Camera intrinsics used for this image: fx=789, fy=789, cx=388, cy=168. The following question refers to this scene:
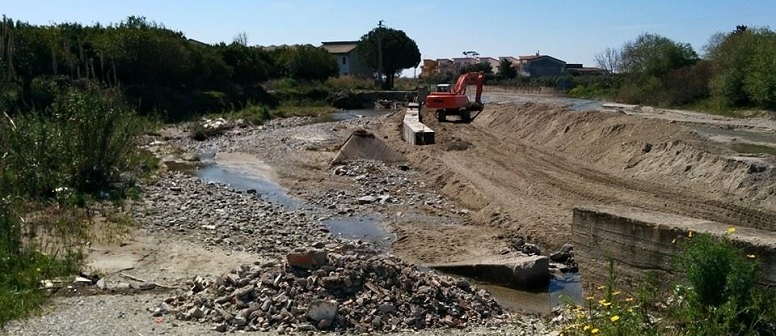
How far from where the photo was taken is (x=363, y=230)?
15.5 m

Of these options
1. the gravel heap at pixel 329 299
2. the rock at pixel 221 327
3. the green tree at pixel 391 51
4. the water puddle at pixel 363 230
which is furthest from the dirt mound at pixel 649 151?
the green tree at pixel 391 51

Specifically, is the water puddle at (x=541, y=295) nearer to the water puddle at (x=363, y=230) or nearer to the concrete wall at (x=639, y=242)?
the concrete wall at (x=639, y=242)

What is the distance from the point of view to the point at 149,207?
16.0m

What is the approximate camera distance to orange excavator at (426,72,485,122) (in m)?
33.4

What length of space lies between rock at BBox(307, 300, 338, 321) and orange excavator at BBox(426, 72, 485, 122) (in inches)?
1004

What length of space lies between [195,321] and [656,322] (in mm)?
4628

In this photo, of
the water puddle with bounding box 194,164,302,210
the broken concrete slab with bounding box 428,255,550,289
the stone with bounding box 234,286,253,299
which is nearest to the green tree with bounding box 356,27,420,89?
the water puddle with bounding box 194,164,302,210

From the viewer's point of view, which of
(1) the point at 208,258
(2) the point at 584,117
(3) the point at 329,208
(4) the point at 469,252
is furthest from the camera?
(2) the point at 584,117

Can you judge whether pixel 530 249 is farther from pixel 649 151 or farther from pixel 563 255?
pixel 649 151

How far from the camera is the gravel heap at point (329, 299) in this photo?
27.4 ft

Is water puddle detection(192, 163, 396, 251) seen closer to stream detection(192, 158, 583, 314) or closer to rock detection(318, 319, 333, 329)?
stream detection(192, 158, 583, 314)

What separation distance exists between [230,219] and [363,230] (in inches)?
102

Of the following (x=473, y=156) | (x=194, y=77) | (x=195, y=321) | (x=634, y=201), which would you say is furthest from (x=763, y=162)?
(x=194, y=77)

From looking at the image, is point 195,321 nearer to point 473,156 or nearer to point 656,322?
point 656,322
